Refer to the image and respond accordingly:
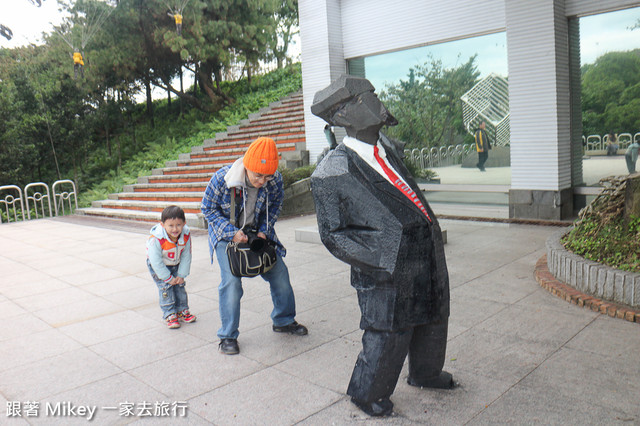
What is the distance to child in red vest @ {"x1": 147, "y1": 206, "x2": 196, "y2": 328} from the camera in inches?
182

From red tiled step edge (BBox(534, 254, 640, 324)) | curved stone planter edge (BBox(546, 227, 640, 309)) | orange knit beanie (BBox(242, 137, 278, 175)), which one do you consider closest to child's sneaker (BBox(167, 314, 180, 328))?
orange knit beanie (BBox(242, 137, 278, 175))

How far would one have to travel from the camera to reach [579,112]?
9.16 meters

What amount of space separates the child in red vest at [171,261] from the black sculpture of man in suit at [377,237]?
2.16m

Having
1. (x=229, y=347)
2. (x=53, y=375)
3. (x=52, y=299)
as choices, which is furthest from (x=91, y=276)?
(x=229, y=347)

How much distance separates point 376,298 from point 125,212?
1194 centimetres

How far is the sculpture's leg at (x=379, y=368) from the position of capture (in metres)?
2.91

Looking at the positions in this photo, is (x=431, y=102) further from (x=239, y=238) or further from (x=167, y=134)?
(x=167, y=134)

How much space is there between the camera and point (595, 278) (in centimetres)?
466

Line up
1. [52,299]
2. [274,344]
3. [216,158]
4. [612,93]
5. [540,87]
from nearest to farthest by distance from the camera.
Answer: [274,344], [52,299], [540,87], [612,93], [216,158]

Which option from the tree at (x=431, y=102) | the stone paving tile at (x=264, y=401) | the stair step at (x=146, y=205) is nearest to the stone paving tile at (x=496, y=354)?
the stone paving tile at (x=264, y=401)

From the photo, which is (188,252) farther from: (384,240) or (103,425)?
(384,240)

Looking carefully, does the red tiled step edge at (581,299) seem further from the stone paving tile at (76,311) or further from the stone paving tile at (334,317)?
the stone paving tile at (76,311)

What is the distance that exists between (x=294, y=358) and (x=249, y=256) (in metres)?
0.84

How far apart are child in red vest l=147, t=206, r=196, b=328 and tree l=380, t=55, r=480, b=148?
7688 mm
